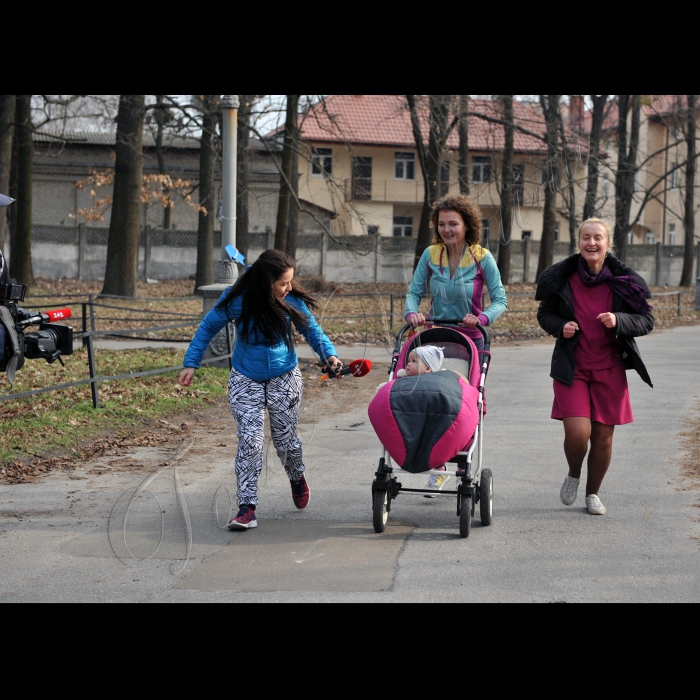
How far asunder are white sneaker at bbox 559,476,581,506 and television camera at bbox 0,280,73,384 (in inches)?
135

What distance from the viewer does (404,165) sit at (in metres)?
57.9

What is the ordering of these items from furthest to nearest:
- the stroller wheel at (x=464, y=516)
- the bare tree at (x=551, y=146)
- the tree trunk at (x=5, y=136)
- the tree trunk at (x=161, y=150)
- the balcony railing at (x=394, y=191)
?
1. the balcony railing at (x=394, y=191)
2. the tree trunk at (x=161, y=150)
3. the tree trunk at (x=5, y=136)
4. the bare tree at (x=551, y=146)
5. the stroller wheel at (x=464, y=516)

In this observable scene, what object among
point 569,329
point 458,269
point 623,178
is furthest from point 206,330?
point 623,178

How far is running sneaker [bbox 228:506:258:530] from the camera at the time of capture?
6129 mm

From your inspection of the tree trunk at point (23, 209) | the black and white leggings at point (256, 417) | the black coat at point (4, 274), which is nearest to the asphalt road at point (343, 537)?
the black and white leggings at point (256, 417)

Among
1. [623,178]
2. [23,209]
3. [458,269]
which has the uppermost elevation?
[623,178]

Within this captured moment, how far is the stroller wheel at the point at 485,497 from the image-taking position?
6.19 meters

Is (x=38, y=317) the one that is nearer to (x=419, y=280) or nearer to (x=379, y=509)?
(x=379, y=509)

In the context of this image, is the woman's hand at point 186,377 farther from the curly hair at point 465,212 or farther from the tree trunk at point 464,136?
the tree trunk at point 464,136

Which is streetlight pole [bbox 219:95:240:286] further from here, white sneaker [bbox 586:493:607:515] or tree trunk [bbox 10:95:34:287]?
tree trunk [bbox 10:95:34:287]

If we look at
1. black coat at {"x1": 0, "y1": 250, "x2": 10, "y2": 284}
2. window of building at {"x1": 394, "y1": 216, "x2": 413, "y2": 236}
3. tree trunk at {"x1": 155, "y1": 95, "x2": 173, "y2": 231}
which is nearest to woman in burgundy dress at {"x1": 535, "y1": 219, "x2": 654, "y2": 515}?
black coat at {"x1": 0, "y1": 250, "x2": 10, "y2": 284}

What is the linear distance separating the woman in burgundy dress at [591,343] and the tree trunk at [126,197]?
57.4ft

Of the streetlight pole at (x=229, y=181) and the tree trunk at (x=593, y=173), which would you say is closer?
the streetlight pole at (x=229, y=181)

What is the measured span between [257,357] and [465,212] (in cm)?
180
